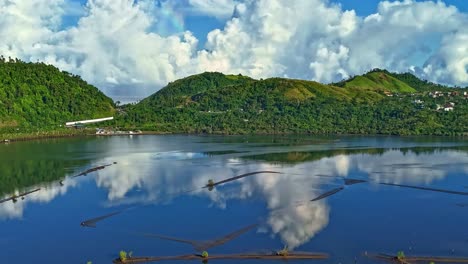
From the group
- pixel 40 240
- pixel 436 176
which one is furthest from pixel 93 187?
pixel 436 176

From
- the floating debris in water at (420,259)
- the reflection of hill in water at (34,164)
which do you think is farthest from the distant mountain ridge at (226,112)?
the floating debris in water at (420,259)

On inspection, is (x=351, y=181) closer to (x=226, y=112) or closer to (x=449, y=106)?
(x=226, y=112)

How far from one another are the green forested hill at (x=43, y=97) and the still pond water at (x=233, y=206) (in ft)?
229

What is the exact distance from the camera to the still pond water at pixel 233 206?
116ft

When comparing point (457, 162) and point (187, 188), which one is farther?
point (457, 162)

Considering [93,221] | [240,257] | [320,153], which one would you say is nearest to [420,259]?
[240,257]

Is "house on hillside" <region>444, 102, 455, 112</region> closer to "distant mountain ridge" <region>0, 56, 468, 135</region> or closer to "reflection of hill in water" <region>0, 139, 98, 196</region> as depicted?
"distant mountain ridge" <region>0, 56, 468, 135</region>

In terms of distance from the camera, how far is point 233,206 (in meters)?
47.8

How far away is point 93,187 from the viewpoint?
59.0 meters

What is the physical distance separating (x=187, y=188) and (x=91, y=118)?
12231 centimetres

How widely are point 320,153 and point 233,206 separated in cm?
4935

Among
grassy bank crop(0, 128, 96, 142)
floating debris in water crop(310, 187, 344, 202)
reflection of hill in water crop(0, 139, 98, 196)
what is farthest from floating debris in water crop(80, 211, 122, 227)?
grassy bank crop(0, 128, 96, 142)

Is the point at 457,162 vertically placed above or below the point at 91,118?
below

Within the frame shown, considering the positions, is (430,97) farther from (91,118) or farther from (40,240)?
(40,240)
